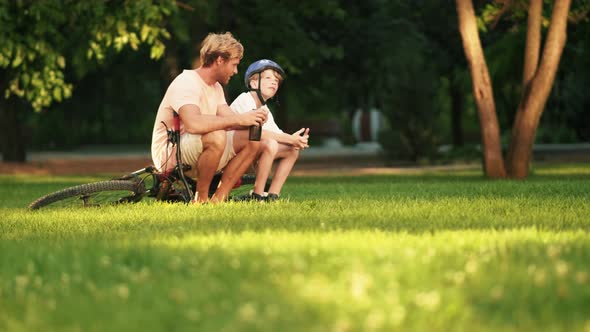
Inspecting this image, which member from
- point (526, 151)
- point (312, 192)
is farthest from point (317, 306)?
point (526, 151)

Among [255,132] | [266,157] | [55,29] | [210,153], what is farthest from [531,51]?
[210,153]

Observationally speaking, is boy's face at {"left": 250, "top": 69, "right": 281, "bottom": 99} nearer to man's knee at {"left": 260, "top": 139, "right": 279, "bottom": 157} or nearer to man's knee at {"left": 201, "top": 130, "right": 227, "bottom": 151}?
man's knee at {"left": 260, "top": 139, "right": 279, "bottom": 157}

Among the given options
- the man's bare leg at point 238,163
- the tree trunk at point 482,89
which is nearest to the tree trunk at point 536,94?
the tree trunk at point 482,89

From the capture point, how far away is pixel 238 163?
11938 millimetres

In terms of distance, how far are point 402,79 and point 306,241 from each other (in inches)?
1000

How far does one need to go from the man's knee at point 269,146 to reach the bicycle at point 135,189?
2.02ft

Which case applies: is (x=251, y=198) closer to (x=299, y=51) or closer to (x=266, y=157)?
(x=266, y=157)

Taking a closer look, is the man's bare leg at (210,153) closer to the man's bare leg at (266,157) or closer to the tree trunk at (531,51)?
the man's bare leg at (266,157)

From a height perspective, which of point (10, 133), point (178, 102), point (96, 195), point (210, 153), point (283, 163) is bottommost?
point (10, 133)

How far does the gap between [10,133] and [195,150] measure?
22.7m

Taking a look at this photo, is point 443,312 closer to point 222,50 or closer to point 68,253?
point 68,253

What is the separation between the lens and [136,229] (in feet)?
30.8

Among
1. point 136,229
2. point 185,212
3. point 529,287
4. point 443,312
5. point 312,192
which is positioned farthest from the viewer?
point 312,192

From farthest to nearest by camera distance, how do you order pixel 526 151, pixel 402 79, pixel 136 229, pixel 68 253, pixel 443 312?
pixel 402 79 < pixel 526 151 < pixel 136 229 < pixel 68 253 < pixel 443 312
